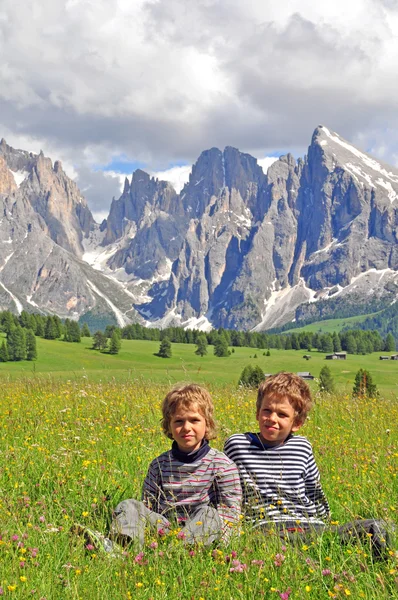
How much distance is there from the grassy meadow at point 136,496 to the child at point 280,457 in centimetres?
47

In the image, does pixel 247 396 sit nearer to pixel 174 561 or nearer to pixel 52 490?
pixel 52 490

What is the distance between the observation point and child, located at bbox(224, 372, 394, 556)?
5.81 m

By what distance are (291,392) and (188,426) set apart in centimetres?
121

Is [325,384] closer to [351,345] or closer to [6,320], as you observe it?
[6,320]

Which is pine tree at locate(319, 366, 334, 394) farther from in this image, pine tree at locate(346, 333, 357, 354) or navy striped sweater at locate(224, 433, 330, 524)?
pine tree at locate(346, 333, 357, 354)

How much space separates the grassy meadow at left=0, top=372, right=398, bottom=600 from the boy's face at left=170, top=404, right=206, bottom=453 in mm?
1024

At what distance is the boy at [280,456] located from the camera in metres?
5.84

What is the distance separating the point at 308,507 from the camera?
5758mm

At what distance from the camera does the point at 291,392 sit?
19.6ft

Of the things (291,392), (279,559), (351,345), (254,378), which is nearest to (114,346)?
(351,345)

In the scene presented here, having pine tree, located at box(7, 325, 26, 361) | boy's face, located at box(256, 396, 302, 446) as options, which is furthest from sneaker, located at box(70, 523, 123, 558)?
pine tree, located at box(7, 325, 26, 361)

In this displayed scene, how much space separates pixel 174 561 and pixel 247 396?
9.74m

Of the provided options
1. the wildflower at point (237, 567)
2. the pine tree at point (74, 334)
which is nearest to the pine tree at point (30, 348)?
the pine tree at point (74, 334)

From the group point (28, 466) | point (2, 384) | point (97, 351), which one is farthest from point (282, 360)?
point (28, 466)
